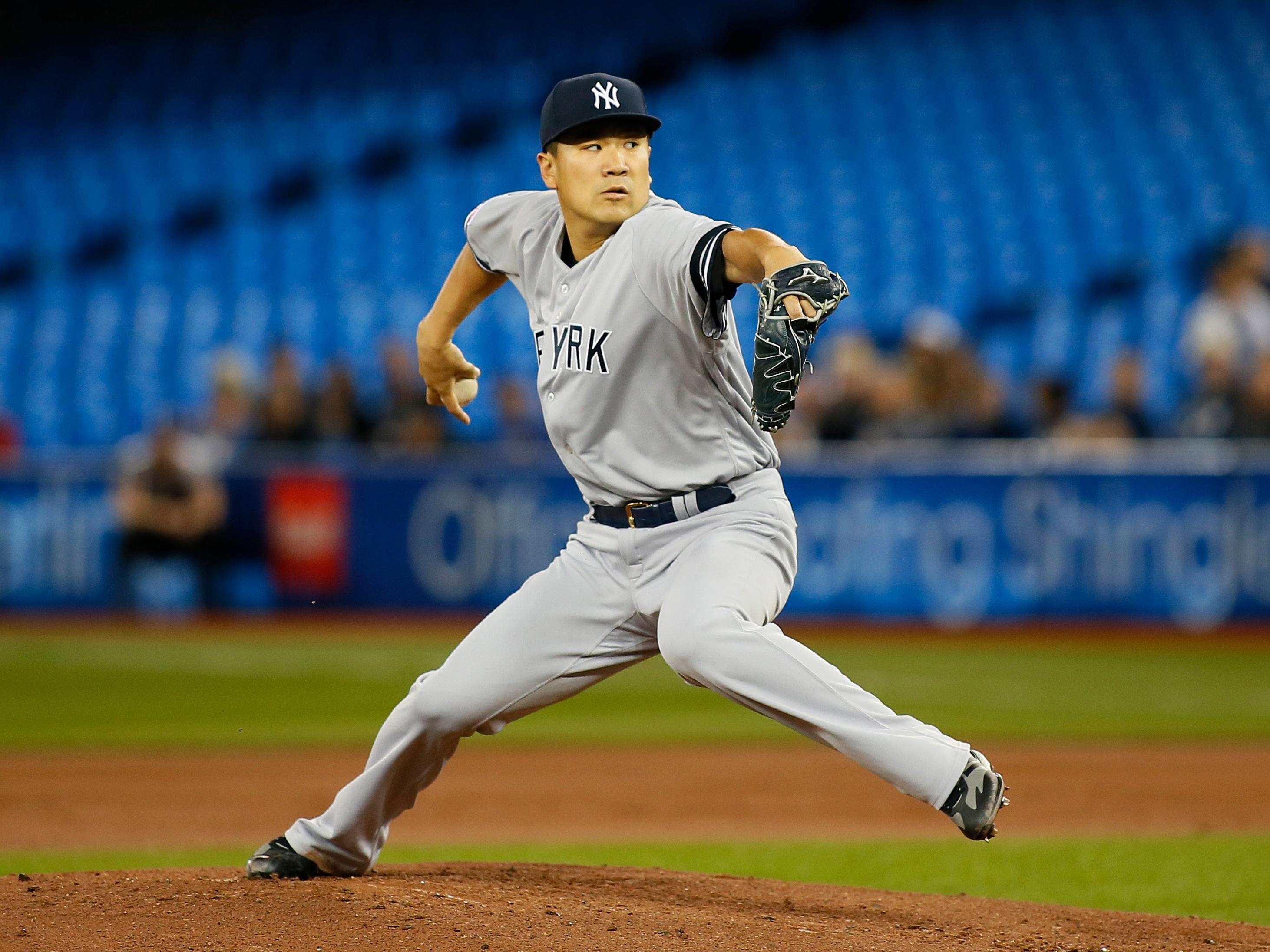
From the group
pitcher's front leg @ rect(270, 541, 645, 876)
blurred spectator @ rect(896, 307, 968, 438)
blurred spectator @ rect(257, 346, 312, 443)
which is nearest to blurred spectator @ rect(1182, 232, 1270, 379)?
blurred spectator @ rect(896, 307, 968, 438)

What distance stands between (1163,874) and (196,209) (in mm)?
13748

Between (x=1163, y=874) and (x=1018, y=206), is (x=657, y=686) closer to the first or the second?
(x=1163, y=874)

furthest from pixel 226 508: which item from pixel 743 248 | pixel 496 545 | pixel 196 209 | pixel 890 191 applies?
pixel 743 248

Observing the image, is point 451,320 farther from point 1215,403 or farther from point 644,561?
point 1215,403

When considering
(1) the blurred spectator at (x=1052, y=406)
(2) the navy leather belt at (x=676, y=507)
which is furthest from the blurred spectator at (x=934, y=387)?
(2) the navy leather belt at (x=676, y=507)

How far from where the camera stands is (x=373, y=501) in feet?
40.9

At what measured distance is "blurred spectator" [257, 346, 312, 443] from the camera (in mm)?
12477

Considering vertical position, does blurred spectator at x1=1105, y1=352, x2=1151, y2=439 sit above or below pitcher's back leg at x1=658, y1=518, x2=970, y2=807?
above

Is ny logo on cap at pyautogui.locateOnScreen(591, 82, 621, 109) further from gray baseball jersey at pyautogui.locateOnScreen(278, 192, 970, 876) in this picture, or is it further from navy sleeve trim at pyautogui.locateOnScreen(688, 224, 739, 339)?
navy sleeve trim at pyautogui.locateOnScreen(688, 224, 739, 339)

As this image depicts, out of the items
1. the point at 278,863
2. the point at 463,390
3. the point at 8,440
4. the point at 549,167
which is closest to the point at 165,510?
the point at 8,440

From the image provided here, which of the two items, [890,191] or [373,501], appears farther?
[890,191]

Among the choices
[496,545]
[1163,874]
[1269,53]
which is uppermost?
[1269,53]

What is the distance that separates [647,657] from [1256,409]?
342 inches

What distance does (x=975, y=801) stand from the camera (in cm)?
336
